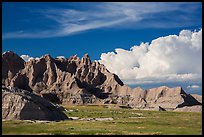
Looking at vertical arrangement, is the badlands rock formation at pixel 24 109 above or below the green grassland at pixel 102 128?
above

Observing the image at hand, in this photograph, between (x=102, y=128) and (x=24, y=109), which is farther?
(x=24, y=109)

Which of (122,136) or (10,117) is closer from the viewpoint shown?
(122,136)

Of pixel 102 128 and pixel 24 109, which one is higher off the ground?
pixel 24 109

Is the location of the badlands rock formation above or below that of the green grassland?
above

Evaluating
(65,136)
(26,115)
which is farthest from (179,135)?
(26,115)

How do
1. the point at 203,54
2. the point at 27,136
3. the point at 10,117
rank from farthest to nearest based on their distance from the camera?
the point at 10,117 → the point at 27,136 → the point at 203,54

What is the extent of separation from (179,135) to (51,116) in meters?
35.5

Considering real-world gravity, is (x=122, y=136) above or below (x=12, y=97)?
below

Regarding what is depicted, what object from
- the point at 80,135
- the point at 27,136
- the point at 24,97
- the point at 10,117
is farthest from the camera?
the point at 24,97

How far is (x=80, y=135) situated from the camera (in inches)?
1759

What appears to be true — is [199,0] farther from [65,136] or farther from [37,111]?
[37,111]

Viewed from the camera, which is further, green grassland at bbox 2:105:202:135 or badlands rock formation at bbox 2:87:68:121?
badlands rock formation at bbox 2:87:68:121

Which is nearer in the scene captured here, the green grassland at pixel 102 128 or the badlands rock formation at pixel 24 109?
the green grassland at pixel 102 128

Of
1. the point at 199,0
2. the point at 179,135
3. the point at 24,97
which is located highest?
the point at 199,0
